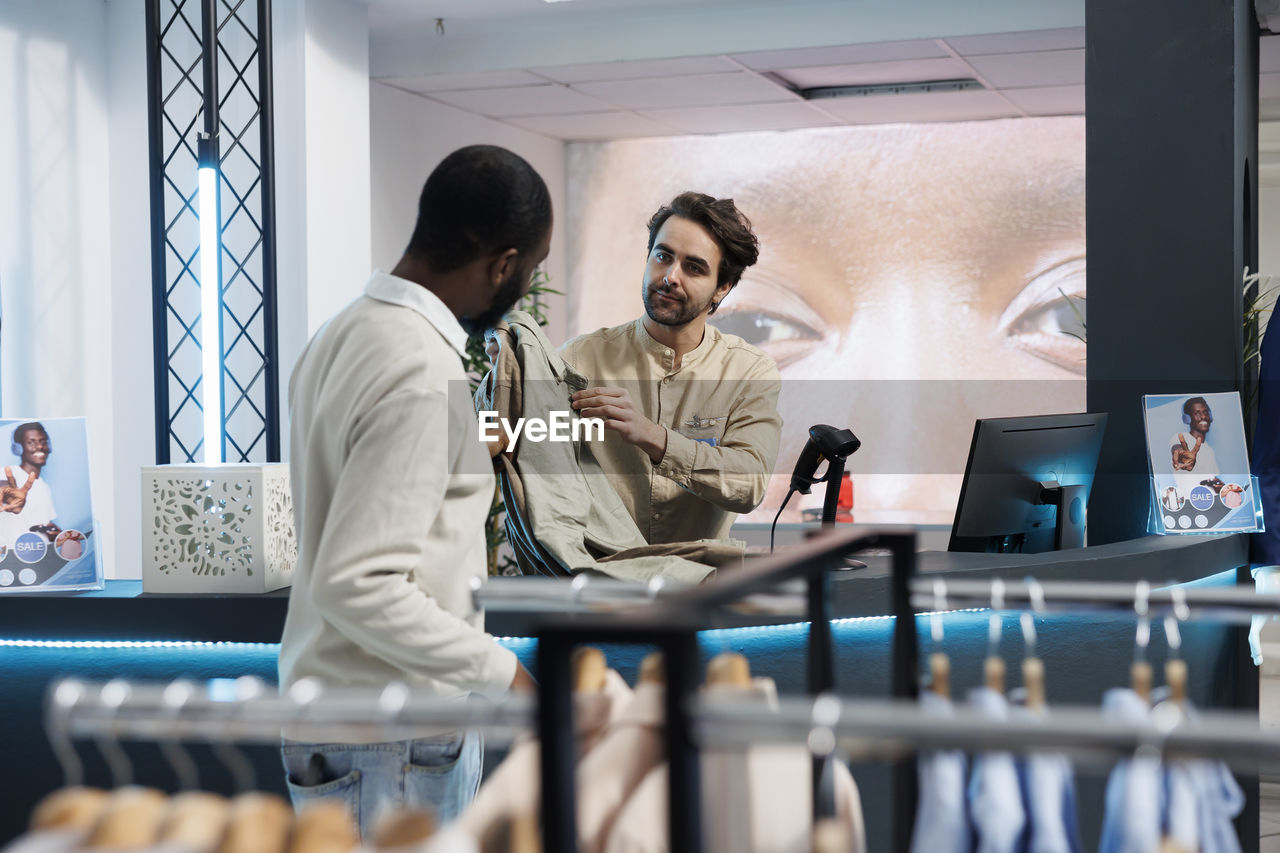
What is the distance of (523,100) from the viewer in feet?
20.5

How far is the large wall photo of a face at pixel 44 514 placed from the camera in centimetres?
244

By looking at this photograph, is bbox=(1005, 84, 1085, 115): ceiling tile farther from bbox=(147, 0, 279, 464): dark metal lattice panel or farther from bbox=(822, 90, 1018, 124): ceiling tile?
bbox=(147, 0, 279, 464): dark metal lattice panel

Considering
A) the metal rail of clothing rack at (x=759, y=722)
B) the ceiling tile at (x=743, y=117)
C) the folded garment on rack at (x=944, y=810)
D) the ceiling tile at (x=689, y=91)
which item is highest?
the ceiling tile at (x=743, y=117)

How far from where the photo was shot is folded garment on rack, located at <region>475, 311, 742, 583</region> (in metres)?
2.26

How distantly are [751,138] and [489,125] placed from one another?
1.51m

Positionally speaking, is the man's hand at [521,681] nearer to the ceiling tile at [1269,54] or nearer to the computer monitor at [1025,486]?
the computer monitor at [1025,486]

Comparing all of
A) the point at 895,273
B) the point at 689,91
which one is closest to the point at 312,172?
the point at 689,91

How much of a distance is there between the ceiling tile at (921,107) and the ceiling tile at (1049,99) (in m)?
0.08

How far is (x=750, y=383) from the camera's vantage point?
2893 millimetres

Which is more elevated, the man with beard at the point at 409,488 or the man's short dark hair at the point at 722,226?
the man's short dark hair at the point at 722,226

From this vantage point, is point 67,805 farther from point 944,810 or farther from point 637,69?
point 637,69

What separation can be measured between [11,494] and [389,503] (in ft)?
4.90

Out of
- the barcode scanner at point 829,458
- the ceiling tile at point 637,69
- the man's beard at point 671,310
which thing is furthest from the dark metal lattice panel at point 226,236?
the barcode scanner at point 829,458

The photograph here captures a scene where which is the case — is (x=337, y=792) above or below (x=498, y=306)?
below
